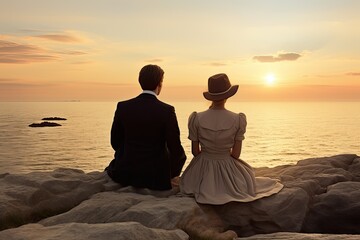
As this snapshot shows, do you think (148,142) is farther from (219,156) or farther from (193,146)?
(219,156)

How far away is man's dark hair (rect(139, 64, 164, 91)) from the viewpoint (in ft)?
29.0

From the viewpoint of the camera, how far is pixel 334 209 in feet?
30.5

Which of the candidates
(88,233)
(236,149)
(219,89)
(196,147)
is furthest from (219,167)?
(88,233)

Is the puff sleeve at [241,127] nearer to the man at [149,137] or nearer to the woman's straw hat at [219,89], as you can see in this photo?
the woman's straw hat at [219,89]

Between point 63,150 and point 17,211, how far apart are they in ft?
248

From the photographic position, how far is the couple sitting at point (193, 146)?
29.4 feet

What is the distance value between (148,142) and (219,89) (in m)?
1.81

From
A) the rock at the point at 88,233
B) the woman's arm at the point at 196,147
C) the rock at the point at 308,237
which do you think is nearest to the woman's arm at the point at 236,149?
the woman's arm at the point at 196,147

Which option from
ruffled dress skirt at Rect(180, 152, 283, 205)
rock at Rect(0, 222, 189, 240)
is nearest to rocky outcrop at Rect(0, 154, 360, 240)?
ruffled dress skirt at Rect(180, 152, 283, 205)

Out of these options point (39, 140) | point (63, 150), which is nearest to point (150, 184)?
point (63, 150)

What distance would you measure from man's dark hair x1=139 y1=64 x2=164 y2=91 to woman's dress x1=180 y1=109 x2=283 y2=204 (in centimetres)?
106

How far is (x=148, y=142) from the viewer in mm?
→ 9164

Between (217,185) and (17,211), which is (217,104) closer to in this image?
(217,185)

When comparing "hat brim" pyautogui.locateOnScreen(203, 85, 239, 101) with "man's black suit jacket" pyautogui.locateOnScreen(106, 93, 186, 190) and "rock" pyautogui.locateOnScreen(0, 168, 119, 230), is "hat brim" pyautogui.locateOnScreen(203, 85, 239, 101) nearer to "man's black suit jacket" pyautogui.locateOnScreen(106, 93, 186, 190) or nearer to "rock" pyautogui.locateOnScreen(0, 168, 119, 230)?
"man's black suit jacket" pyautogui.locateOnScreen(106, 93, 186, 190)
